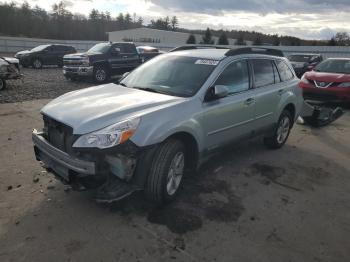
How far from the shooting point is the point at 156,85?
4.70 m

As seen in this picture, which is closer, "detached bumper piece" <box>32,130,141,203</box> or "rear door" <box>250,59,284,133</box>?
"detached bumper piece" <box>32,130,141,203</box>

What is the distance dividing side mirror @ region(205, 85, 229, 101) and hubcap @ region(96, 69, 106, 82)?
11.9 meters

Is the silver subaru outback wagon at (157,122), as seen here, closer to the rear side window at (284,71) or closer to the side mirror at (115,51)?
the rear side window at (284,71)

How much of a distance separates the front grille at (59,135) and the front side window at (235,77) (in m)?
2.05

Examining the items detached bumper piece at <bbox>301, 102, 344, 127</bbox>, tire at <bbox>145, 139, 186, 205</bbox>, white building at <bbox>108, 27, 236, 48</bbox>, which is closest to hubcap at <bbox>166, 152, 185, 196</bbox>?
tire at <bbox>145, 139, 186, 205</bbox>

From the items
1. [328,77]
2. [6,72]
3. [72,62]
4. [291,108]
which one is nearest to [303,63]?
[328,77]

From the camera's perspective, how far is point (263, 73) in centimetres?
574

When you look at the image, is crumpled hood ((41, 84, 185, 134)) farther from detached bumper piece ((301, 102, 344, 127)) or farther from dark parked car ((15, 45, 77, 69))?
dark parked car ((15, 45, 77, 69))

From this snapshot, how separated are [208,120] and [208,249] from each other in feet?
5.55

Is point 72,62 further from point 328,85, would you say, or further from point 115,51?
point 328,85

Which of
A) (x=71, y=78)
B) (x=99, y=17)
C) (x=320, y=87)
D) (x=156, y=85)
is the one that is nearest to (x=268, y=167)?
(x=156, y=85)

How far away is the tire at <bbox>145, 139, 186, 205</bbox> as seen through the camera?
146 inches

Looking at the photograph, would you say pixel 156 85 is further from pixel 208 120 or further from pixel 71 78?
pixel 71 78

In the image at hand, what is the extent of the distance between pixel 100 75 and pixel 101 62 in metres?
0.59
